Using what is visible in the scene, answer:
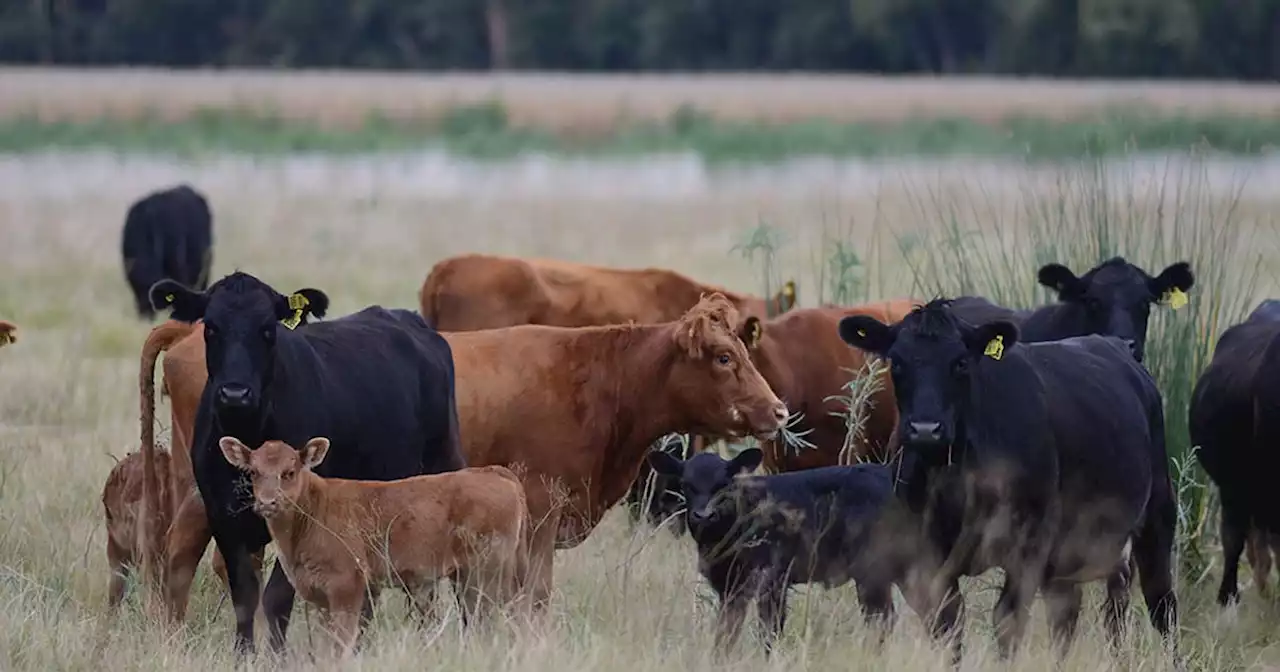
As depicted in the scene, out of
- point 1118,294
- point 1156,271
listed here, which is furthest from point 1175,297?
point 1156,271

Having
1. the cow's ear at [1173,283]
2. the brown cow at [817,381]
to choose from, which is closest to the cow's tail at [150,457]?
the brown cow at [817,381]

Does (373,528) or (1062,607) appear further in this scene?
(1062,607)

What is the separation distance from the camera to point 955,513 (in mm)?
7602

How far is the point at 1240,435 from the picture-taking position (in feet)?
30.4

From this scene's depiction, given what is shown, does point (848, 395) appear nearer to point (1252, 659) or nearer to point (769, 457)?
point (769, 457)

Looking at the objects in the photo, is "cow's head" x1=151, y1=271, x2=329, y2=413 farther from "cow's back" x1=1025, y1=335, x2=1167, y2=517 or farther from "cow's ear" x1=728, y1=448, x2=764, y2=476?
"cow's back" x1=1025, y1=335, x2=1167, y2=517

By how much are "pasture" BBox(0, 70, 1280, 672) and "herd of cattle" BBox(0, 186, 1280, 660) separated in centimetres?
21

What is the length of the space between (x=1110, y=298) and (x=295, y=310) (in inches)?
162

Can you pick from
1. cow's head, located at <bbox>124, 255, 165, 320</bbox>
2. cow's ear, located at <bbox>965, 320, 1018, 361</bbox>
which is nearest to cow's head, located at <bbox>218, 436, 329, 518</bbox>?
cow's ear, located at <bbox>965, 320, 1018, 361</bbox>

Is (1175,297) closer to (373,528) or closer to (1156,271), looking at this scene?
(1156,271)

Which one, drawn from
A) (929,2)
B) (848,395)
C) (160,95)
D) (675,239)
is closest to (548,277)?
(848,395)

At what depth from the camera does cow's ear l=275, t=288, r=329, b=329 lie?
A: 7.45 metres

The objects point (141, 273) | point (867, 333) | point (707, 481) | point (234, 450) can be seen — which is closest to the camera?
point (234, 450)

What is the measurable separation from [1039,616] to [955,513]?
1184 millimetres
